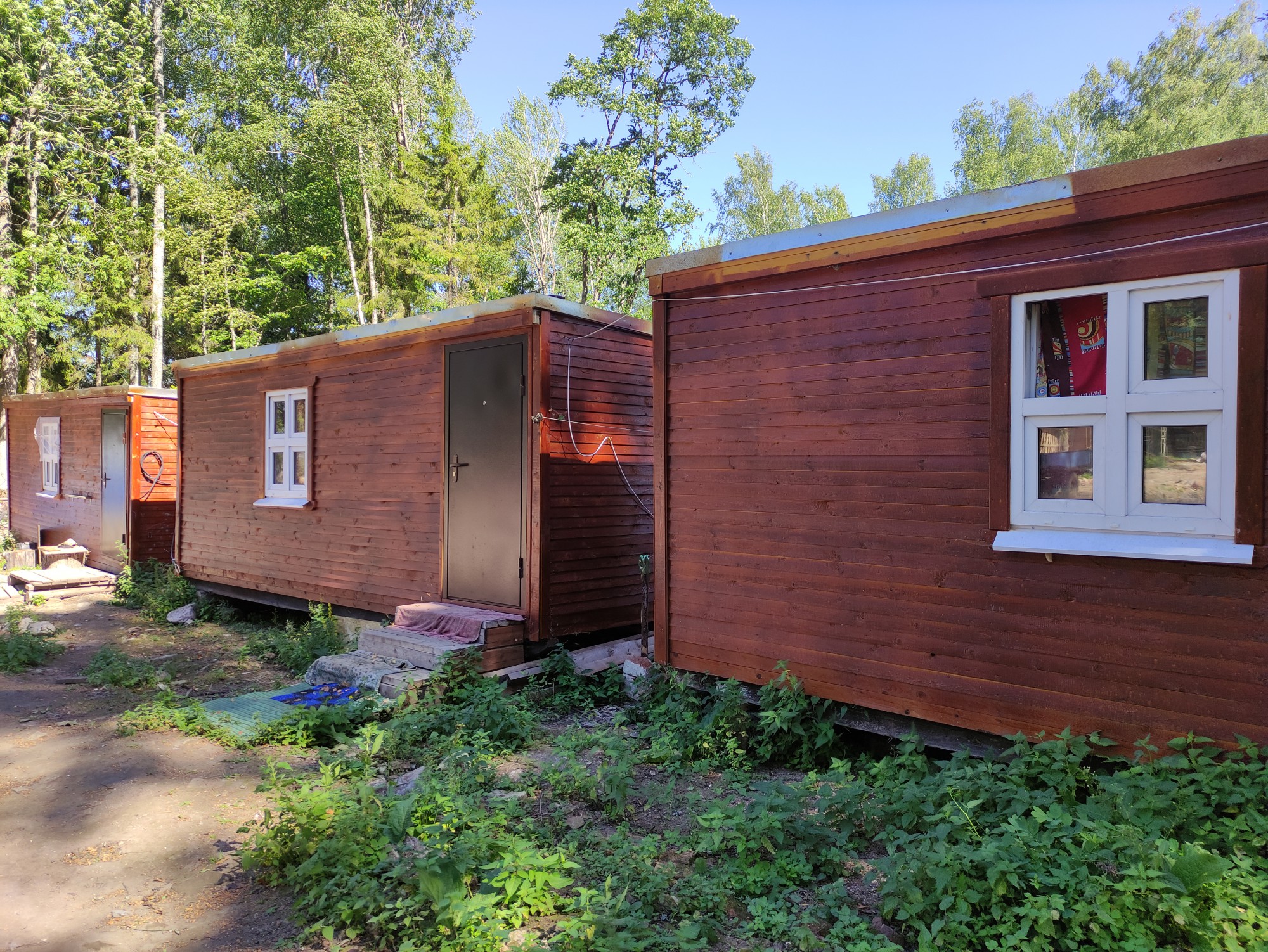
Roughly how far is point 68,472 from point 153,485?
129 inches

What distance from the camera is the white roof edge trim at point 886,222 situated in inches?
171

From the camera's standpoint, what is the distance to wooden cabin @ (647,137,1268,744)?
3.79 meters

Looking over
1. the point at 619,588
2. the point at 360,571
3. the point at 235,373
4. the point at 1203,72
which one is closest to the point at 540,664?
the point at 619,588

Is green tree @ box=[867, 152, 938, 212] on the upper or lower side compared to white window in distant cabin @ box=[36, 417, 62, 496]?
upper

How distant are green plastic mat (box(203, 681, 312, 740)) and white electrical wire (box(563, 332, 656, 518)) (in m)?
3.21

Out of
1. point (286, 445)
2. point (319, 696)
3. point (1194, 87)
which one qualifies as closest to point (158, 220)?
point (286, 445)

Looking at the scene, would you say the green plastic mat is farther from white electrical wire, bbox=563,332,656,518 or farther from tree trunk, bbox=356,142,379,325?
tree trunk, bbox=356,142,379,325

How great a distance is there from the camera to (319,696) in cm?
655

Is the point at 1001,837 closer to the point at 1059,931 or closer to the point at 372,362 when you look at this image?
the point at 1059,931

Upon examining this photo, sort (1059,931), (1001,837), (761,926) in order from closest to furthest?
(1059,931)
(761,926)
(1001,837)

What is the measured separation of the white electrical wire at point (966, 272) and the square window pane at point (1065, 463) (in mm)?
926

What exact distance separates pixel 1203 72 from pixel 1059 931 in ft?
117

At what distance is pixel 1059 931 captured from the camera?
2957mm

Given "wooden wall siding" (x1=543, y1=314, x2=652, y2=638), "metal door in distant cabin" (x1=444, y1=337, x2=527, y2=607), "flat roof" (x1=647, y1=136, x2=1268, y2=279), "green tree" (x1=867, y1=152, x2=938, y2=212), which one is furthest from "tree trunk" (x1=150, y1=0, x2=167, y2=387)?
"green tree" (x1=867, y1=152, x2=938, y2=212)
